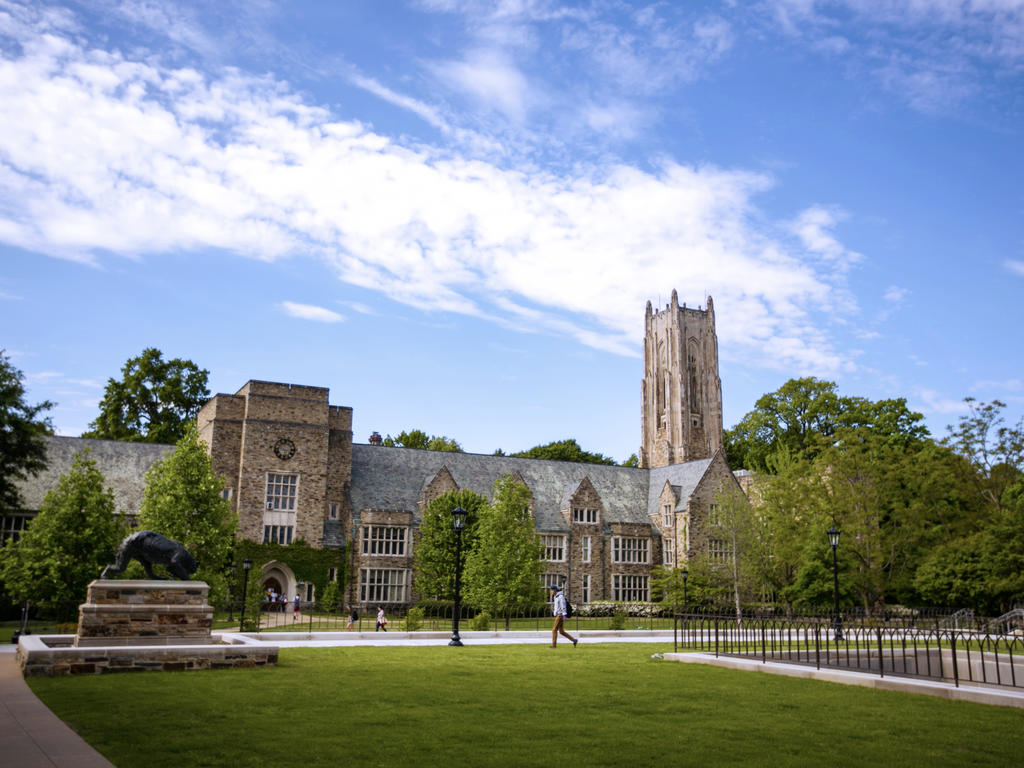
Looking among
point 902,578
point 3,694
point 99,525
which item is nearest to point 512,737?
point 3,694

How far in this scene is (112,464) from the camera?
51094mm

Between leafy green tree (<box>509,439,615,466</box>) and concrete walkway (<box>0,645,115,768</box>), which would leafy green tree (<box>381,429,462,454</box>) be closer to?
leafy green tree (<box>509,439,615,466</box>)

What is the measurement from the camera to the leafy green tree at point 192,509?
38.7 m

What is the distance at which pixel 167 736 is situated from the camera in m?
10.2

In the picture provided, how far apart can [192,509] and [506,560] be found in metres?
15.7

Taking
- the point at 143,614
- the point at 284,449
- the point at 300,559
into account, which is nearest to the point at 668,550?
the point at 300,559

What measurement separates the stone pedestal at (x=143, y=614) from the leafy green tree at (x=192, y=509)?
20145 millimetres

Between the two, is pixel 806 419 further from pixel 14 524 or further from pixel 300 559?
pixel 14 524

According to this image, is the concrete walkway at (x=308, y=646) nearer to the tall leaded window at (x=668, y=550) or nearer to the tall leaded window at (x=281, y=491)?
the tall leaded window at (x=281, y=491)

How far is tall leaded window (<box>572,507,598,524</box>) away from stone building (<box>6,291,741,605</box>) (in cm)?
7

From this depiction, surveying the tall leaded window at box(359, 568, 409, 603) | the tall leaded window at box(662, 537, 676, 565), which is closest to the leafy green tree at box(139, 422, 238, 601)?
the tall leaded window at box(359, 568, 409, 603)

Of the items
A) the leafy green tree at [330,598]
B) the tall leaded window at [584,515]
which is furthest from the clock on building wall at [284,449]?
the tall leaded window at [584,515]

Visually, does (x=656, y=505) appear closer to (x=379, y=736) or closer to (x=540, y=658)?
(x=540, y=658)

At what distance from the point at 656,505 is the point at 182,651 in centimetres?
4945
